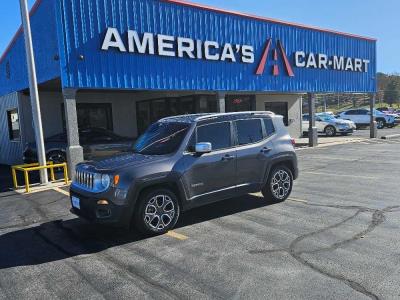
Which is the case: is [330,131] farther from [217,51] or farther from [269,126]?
[269,126]

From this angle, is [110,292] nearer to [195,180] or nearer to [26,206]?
[195,180]

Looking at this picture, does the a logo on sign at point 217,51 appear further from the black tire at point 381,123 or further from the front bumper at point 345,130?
the black tire at point 381,123

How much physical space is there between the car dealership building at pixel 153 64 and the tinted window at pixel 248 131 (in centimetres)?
585

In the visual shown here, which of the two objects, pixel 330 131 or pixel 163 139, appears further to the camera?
pixel 330 131

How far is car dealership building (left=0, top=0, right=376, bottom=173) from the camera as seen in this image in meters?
11.4

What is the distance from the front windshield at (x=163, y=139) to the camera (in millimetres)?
6414

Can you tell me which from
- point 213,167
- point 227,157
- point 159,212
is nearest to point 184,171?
point 213,167

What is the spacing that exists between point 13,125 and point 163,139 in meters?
14.6

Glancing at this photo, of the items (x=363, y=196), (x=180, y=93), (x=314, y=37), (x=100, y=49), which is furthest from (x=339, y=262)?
(x=314, y=37)

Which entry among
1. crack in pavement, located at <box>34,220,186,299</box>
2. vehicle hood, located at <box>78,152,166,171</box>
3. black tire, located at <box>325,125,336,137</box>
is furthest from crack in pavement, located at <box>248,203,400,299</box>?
→ black tire, located at <box>325,125,336,137</box>

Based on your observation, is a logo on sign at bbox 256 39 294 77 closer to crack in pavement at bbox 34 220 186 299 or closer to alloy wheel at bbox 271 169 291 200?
alloy wheel at bbox 271 169 291 200

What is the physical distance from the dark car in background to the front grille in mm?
7754

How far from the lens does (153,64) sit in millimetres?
12773

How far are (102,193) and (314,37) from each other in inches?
654
